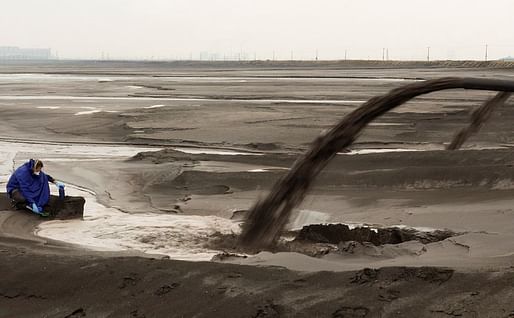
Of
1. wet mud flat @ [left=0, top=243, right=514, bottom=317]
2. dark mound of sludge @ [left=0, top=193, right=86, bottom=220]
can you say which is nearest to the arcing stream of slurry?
wet mud flat @ [left=0, top=243, right=514, bottom=317]

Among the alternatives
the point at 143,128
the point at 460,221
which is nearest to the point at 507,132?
the point at 460,221

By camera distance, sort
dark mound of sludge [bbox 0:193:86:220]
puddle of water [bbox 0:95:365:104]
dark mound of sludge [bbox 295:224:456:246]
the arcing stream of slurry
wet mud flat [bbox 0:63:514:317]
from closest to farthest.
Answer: wet mud flat [bbox 0:63:514:317], the arcing stream of slurry, dark mound of sludge [bbox 295:224:456:246], dark mound of sludge [bbox 0:193:86:220], puddle of water [bbox 0:95:365:104]

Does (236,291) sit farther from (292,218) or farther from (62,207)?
(62,207)

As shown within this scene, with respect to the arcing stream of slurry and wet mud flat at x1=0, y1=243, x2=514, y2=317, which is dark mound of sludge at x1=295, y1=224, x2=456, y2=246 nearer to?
the arcing stream of slurry

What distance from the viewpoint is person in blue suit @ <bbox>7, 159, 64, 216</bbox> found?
29.4ft

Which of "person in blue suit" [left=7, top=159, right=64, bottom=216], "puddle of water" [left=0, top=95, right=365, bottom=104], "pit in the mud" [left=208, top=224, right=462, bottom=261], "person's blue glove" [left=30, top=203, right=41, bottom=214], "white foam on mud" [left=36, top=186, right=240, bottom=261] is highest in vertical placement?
"puddle of water" [left=0, top=95, right=365, bottom=104]

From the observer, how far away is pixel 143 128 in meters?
A: 19.6

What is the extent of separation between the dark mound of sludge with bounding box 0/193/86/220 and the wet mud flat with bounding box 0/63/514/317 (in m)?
0.45

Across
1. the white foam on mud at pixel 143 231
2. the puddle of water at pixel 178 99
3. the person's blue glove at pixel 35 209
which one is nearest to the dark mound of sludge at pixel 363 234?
the white foam on mud at pixel 143 231

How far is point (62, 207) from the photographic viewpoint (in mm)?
9305

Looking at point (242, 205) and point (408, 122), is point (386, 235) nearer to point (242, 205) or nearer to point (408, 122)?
point (242, 205)

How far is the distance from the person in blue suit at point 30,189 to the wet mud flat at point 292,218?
0.33 metres

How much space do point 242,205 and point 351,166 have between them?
278 centimetres

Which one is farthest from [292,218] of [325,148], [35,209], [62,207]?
[35,209]
